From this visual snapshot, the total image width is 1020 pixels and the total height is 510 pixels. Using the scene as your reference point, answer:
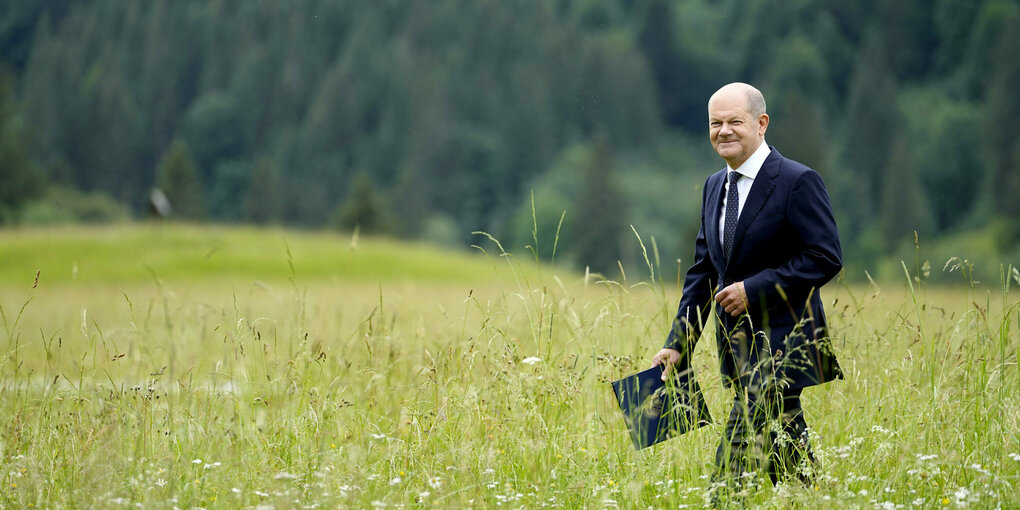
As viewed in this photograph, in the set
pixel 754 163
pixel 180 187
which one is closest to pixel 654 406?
pixel 754 163

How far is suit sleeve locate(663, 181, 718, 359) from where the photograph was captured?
371cm

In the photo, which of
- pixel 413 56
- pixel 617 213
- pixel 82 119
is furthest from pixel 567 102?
pixel 82 119

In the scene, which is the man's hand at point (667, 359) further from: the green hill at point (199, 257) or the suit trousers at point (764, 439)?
the green hill at point (199, 257)

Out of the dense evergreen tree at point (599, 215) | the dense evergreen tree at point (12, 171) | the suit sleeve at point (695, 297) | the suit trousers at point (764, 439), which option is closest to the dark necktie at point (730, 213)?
the suit sleeve at point (695, 297)

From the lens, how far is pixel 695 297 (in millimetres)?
3785

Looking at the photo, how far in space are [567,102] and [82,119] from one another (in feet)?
152

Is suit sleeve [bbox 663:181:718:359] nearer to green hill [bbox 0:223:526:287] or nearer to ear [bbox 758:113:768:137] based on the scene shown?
ear [bbox 758:113:768:137]

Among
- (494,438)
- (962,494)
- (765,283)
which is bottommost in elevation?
(494,438)

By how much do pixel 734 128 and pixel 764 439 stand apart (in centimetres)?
113

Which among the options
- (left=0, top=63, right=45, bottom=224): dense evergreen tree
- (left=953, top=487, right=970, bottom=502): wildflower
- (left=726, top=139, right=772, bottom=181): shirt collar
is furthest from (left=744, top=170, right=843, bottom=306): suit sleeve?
(left=0, top=63, right=45, bottom=224): dense evergreen tree

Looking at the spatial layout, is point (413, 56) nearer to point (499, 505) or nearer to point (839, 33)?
point (839, 33)

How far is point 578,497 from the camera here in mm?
3514

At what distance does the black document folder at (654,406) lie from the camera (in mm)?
3562

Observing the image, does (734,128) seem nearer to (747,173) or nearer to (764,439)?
(747,173)
